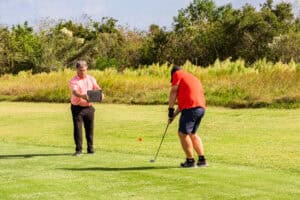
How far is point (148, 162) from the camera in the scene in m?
12.5

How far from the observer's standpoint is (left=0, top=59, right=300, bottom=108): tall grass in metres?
29.0

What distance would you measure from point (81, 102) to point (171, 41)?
38885 millimetres

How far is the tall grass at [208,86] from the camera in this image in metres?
29.0

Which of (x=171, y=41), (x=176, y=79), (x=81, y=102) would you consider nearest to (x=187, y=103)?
(x=176, y=79)

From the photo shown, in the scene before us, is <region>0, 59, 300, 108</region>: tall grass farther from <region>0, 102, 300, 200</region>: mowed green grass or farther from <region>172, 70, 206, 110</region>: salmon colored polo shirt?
<region>172, 70, 206, 110</region>: salmon colored polo shirt

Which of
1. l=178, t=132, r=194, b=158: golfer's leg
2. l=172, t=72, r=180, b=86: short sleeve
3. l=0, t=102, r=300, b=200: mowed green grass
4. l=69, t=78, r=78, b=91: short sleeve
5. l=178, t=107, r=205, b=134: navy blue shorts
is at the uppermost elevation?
l=172, t=72, r=180, b=86: short sleeve

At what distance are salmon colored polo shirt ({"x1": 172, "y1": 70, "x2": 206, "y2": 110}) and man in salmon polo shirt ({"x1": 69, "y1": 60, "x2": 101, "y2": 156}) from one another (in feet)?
9.71

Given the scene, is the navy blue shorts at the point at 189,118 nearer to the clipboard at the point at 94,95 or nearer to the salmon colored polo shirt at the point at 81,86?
the clipboard at the point at 94,95

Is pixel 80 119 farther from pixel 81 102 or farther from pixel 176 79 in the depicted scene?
pixel 176 79

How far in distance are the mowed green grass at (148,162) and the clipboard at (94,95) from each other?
1.18m

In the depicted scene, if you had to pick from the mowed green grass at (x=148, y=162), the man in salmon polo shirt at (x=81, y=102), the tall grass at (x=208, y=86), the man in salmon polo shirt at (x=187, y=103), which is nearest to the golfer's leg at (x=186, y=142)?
the man in salmon polo shirt at (x=187, y=103)

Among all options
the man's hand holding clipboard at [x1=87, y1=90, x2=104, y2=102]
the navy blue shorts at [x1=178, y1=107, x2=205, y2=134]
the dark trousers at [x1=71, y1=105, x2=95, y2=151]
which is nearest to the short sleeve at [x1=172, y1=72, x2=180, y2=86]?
the navy blue shorts at [x1=178, y1=107, x2=205, y2=134]

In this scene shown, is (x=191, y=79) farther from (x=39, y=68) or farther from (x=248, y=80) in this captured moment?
(x=39, y=68)

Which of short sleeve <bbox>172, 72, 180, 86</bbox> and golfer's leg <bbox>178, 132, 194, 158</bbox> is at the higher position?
short sleeve <bbox>172, 72, 180, 86</bbox>
